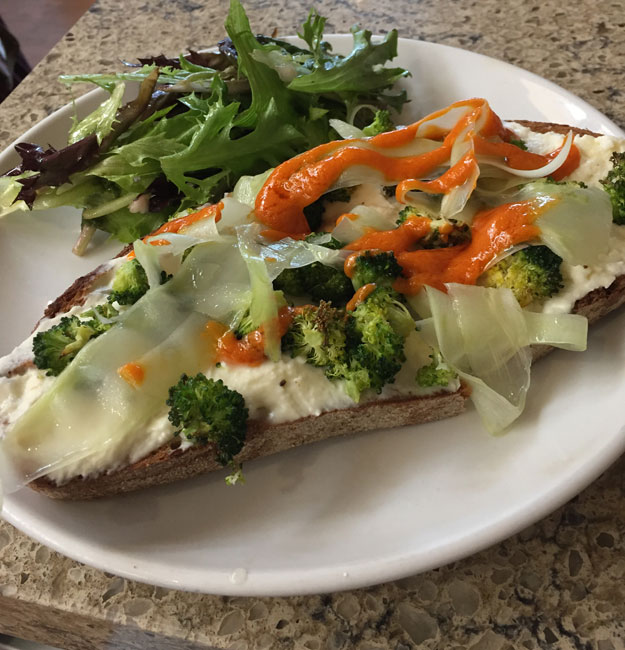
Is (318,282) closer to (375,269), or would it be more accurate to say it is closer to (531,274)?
(375,269)

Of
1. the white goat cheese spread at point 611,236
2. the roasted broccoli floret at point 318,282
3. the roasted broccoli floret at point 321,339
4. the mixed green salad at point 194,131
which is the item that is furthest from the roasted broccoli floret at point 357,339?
the mixed green salad at point 194,131

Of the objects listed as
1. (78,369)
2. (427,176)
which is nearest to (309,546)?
(78,369)

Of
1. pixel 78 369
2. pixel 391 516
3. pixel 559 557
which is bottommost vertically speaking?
pixel 559 557

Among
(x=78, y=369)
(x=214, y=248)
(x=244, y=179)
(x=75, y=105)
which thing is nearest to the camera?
(x=78, y=369)

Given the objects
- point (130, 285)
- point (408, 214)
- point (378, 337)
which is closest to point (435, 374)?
point (378, 337)

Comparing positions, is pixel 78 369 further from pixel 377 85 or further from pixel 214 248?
pixel 377 85

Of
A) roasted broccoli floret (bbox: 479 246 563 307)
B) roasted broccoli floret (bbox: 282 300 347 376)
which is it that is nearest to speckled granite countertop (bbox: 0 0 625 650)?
roasted broccoli floret (bbox: 479 246 563 307)
